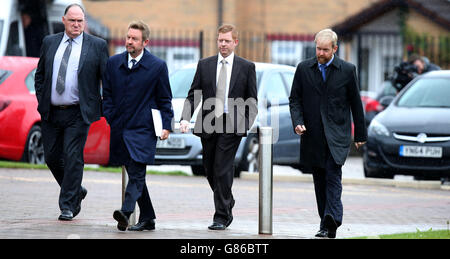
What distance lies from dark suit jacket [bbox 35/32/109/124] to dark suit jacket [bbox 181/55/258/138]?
2.85ft

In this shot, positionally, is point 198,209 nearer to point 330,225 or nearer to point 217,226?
point 217,226

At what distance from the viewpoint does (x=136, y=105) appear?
877 centimetres

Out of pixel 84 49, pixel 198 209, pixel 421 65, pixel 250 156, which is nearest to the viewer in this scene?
pixel 84 49

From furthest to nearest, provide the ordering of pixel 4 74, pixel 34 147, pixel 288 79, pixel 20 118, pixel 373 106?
pixel 373 106
pixel 288 79
pixel 34 147
pixel 4 74
pixel 20 118

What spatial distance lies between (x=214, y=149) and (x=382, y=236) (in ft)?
5.65

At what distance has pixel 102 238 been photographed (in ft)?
26.8

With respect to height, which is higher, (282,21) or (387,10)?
(387,10)

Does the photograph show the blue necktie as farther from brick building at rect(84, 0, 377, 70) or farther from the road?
brick building at rect(84, 0, 377, 70)

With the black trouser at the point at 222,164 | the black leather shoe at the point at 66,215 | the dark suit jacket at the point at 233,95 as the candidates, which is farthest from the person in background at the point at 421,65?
the black leather shoe at the point at 66,215

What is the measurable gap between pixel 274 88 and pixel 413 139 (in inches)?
90.9

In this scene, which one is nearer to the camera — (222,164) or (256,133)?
(222,164)

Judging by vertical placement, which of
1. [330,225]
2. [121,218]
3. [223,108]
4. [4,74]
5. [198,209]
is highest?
[223,108]

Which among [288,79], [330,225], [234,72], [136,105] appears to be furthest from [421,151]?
[136,105]

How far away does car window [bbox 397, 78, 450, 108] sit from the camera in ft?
52.3
